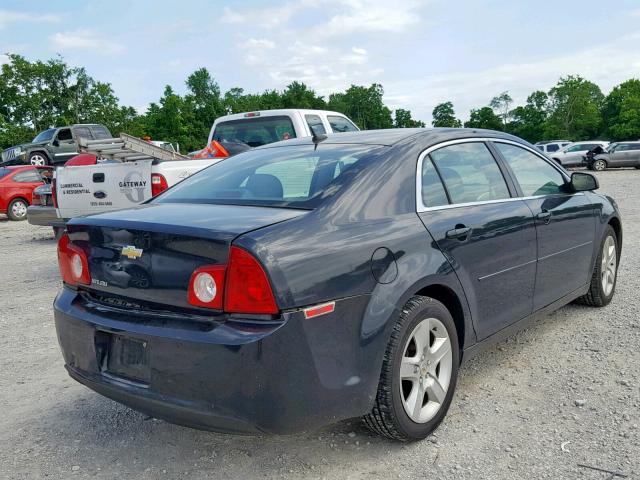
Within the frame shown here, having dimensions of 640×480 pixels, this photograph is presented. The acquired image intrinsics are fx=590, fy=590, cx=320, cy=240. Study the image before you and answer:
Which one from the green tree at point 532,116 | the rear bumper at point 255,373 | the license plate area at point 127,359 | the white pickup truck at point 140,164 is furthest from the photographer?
the green tree at point 532,116

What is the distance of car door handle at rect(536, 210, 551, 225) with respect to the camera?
3975mm

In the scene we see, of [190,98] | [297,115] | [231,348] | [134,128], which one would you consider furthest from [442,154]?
[190,98]

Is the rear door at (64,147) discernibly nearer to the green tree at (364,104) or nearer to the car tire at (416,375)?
the car tire at (416,375)

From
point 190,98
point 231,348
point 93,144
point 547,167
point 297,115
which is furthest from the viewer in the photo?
point 190,98

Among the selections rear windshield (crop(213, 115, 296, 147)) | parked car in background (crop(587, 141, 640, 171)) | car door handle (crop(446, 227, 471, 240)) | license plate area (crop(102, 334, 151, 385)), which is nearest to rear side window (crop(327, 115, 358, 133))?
rear windshield (crop(213, 115, 296, 147))

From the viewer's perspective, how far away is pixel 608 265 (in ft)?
17.0

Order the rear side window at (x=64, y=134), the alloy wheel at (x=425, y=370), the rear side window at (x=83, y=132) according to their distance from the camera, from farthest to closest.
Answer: the rear side window at (x=64, y=134) < the rear side window at (x=83, y=132) < the alloy wheel at (x=425, y=370)

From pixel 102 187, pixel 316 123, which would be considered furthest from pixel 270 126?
pixel 102 187

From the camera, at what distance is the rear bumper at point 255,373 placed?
2.36 meters

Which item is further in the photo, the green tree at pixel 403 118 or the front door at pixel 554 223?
the green tree at pixel 403 118

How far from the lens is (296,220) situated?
8.62ft

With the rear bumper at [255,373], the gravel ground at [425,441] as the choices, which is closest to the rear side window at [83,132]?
the gravel ground at [425,441]

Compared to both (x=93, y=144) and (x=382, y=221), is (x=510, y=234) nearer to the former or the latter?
(x=382, y=221)

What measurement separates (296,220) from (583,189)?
2879mm
